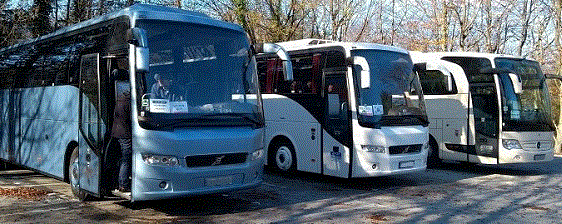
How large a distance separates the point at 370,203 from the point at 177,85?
4050mm

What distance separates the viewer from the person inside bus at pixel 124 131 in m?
7.69

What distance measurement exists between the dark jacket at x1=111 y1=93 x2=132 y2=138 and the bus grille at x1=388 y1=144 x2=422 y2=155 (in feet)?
17.1

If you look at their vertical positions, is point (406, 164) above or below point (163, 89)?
below

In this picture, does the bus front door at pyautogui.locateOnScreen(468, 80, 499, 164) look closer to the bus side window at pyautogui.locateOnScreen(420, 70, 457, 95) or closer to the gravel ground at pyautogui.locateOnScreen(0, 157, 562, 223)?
the bus side window at pyautogui.locateOnScreen(420, 70, 457, 95)

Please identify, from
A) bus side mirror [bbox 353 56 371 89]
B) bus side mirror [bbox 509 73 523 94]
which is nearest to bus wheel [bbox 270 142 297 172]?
bus side mirror [bbox 353 56 371 89]

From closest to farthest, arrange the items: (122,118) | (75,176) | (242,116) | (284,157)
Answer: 1. (122,118)
2. (242,116)
3. (75,176)
4. (284,157)

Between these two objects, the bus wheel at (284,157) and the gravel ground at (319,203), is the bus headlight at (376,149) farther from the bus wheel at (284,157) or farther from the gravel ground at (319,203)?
the bus wheel at (284,157)

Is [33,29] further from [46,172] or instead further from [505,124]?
[505,124]

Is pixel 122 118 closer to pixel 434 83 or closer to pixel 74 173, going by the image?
pixel 74 173

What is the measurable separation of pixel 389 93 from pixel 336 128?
127cm

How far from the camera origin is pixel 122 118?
7734 millimetres

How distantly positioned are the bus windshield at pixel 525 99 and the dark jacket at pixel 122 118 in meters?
9.50

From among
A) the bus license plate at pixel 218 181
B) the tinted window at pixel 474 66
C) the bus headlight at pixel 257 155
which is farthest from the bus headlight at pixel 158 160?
the tinted window at pixel 474 66

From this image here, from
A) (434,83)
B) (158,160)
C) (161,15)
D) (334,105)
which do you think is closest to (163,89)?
(158,160)
